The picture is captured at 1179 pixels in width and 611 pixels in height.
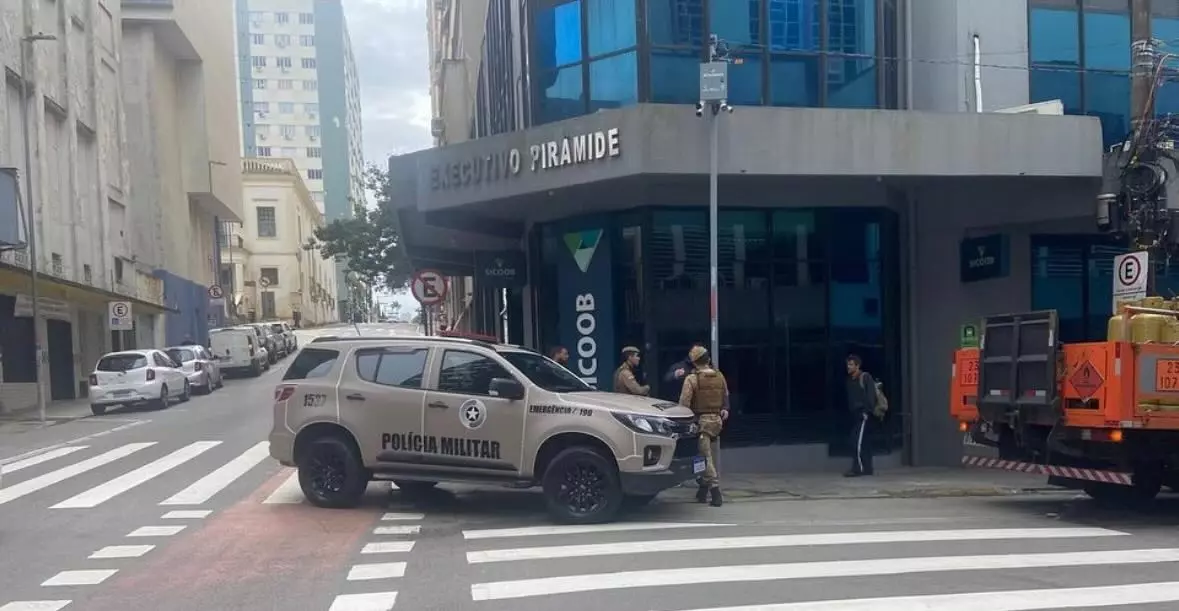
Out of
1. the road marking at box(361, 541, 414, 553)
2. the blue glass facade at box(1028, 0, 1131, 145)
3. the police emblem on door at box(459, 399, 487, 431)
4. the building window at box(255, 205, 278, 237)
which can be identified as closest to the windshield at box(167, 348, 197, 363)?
the police emblem on door at box(459, 399, 487, 431)

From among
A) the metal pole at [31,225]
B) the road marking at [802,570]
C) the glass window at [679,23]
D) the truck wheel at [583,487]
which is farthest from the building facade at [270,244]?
the road marking at [802,570]

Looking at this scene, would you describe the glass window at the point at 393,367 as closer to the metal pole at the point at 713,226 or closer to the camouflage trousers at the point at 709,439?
the camouflage trousers at the point at 709,439

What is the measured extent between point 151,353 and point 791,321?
19.6 metres

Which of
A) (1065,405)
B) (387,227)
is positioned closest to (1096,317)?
(1065,405)

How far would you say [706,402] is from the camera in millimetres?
11906

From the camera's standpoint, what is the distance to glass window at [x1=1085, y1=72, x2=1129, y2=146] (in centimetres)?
1714

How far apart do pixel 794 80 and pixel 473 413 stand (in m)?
7.79

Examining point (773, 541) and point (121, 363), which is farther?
point (121, 363)

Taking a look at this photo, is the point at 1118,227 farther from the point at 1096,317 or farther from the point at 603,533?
the point at 603,533

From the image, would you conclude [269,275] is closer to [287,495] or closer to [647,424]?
[287,495]

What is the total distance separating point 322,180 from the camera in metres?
129

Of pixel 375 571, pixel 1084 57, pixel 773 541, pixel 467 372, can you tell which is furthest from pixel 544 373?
pixel 1084 57

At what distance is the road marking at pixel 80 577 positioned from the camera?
7969mm

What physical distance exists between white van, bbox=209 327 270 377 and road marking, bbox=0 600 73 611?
111 ft
